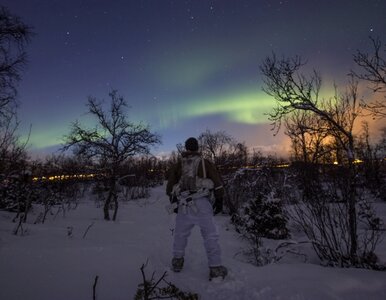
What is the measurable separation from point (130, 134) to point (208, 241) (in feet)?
37.9

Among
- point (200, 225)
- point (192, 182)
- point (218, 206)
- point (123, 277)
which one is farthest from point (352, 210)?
point (123, 277)

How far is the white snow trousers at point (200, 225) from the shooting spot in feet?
14.1

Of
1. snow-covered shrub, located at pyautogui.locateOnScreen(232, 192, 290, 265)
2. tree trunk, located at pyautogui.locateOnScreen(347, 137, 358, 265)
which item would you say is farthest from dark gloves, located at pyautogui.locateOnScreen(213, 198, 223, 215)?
snow-covered shrub, located at pyautogui.locateOnScreen(232, 192, 290, 265)

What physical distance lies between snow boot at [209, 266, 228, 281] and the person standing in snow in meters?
0.19

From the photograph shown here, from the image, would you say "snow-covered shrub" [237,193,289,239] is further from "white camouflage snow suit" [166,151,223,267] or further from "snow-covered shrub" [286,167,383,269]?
"white camouflage snow suit" [166,151,223,267]

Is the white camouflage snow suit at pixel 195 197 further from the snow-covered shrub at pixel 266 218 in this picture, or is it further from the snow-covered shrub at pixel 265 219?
the snow-covered shrub at pixel 266 218

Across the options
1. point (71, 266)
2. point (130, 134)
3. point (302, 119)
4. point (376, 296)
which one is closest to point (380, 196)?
point (302, 119)

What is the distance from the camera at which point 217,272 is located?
4031 millimetres

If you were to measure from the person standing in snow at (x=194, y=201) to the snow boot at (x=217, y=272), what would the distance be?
19 centimetres

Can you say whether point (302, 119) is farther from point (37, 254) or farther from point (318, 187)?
point (37, 254)

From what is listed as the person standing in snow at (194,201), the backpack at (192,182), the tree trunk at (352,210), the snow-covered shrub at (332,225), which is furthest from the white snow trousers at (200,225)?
the tree trunk at (352,210)

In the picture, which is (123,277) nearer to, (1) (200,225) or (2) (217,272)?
(2) (217,272)

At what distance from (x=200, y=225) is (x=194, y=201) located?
374mm

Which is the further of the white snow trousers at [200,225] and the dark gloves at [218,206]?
the dark gloves at [218,206]
